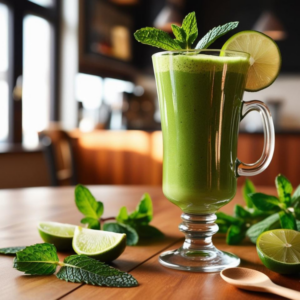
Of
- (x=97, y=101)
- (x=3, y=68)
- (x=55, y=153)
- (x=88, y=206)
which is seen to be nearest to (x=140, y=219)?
(x=88, y=206)

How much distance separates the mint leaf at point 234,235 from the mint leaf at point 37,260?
35 cm

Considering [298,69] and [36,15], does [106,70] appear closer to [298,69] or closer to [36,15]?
[36,15]

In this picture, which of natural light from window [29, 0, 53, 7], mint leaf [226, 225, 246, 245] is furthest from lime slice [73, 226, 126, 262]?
natural light from window [29, 0, 53, 7]

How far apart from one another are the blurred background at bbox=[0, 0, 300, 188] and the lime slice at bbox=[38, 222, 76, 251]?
7.47 ft

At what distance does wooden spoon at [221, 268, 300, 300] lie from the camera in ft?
1.88

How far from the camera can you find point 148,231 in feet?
2.99

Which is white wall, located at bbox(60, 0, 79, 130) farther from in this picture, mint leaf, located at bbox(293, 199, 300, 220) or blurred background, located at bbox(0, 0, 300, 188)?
mint leaf, located at bbox(293, 199, 300, 220)

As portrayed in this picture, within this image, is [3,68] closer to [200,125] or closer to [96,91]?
[96,91]

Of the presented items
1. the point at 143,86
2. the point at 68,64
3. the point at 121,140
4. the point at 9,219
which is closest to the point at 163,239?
the point at 9,219

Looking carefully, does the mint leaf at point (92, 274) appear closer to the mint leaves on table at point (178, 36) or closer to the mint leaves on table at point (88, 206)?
the mint leaves on table at point (88, 206)

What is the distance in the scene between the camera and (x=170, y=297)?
584mm

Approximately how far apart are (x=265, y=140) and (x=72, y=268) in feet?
1.32

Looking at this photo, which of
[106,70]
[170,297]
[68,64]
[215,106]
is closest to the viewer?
[170,297]

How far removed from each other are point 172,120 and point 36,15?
4.27 meters
